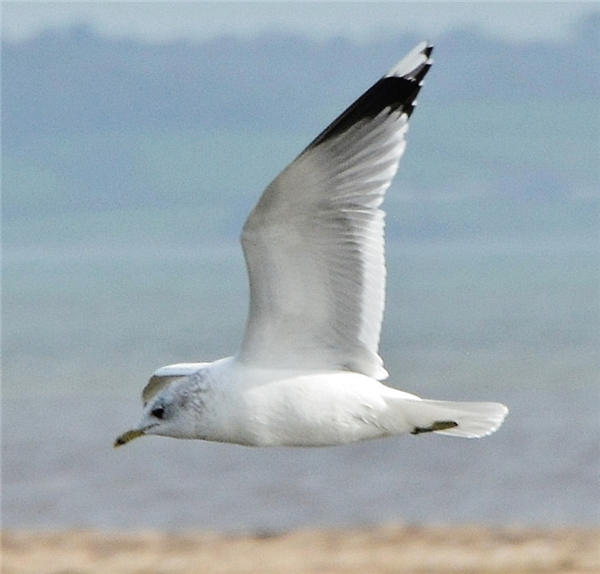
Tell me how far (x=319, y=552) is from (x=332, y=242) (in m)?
3.05

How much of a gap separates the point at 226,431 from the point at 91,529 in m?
3.90

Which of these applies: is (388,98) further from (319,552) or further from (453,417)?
(319,552)

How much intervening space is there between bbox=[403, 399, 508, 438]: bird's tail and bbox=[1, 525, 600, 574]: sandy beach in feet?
6.87

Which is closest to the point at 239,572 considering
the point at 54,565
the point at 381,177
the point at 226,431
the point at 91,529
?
the point at 54,565

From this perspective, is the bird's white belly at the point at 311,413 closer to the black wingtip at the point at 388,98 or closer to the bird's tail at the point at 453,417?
the bird's tail at the point at 453,417

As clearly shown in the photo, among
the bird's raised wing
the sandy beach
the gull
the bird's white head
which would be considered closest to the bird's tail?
the gull

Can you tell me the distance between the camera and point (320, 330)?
14.1 feet

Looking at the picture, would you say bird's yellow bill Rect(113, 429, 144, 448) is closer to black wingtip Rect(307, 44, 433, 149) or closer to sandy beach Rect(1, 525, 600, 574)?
black wingtip Rect(307, 44, 433, 149)

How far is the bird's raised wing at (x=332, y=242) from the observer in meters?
4.06

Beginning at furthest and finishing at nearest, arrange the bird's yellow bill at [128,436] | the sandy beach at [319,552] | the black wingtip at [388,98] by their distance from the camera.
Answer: the sandy beach at [319,552], the bird's yellow bill at [128,436], the black wingtip at [388,98]

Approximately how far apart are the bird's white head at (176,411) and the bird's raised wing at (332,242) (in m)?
0.17

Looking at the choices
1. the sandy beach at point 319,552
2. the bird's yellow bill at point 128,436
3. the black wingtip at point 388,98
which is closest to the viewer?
the black wingtip at point 388,98

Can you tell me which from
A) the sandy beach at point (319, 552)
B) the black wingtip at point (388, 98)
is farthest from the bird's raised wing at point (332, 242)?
the sandy beach at point (319, 552)

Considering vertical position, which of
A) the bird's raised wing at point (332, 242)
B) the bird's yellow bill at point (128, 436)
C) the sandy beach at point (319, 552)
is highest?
the bird's raised wing at point (332, 242)
